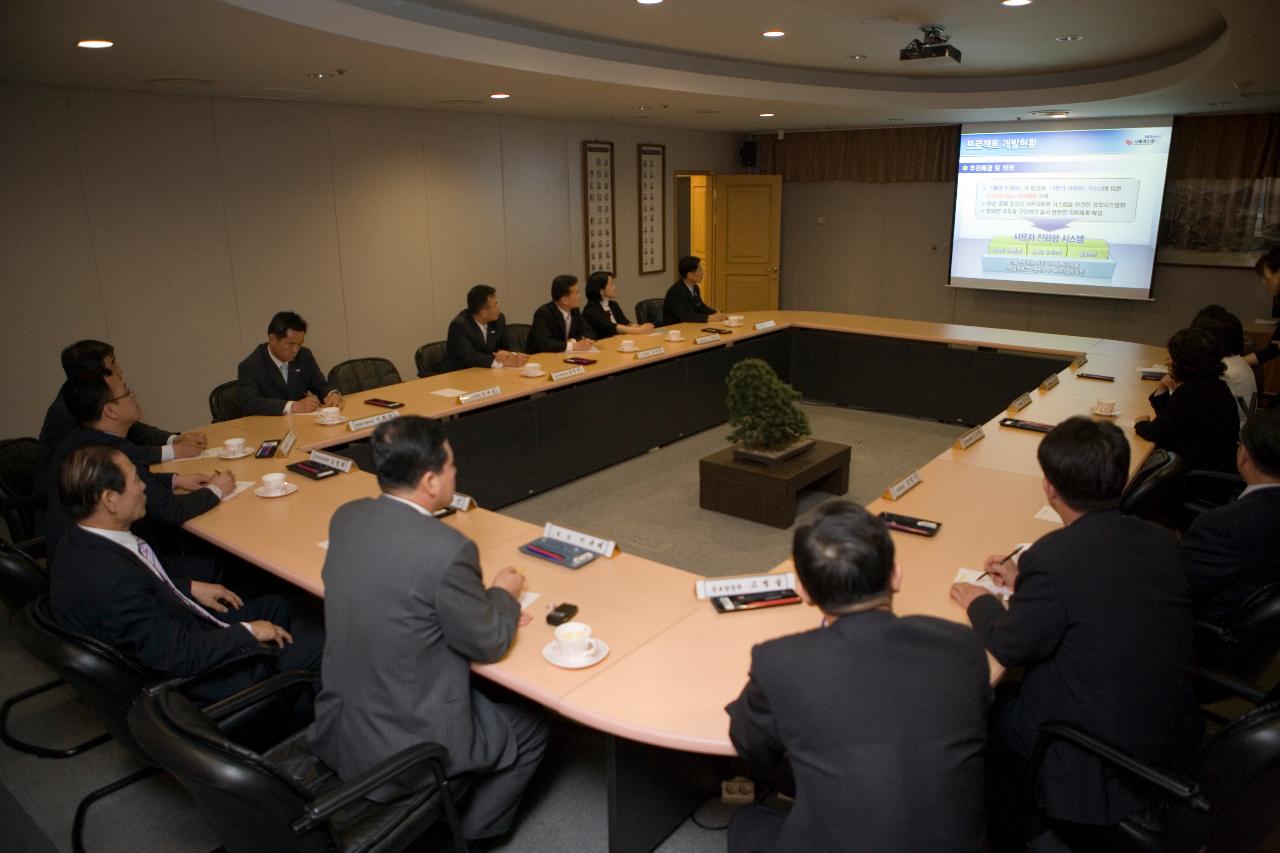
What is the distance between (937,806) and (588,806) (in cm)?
139

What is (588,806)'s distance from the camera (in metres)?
2.40

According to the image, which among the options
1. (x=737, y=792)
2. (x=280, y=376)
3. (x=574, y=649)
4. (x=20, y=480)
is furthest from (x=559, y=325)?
(x=574, y=649)

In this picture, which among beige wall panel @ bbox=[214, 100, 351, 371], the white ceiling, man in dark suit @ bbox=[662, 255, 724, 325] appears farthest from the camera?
man in dark suit @ bbox=[662, 255, 724, 325]

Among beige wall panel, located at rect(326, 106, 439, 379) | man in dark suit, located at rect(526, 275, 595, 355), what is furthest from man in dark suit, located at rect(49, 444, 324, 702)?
beige wall panel, located at rect(326, 106, 439, 379)

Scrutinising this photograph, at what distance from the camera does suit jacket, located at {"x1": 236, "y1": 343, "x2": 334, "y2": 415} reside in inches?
163

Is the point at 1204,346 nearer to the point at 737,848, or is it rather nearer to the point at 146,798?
the point at 737,848

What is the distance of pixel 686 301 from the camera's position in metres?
6.77

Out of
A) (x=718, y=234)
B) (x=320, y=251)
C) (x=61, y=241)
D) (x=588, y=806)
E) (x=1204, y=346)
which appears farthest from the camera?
(x=718, y=234)

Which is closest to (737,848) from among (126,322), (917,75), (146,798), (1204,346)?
(146,798)

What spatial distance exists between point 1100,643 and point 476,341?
13.8 ft

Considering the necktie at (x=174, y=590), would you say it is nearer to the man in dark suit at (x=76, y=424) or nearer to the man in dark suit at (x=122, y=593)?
the man in dark suit at (x=122, y=593)

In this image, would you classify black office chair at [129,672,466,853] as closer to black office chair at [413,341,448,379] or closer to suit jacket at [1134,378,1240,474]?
suit jacket at [1134,378,1240,474]

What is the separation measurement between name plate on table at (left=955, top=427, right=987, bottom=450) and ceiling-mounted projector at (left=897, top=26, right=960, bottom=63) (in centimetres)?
218

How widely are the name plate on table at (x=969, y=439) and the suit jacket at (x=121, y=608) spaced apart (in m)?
3.01
